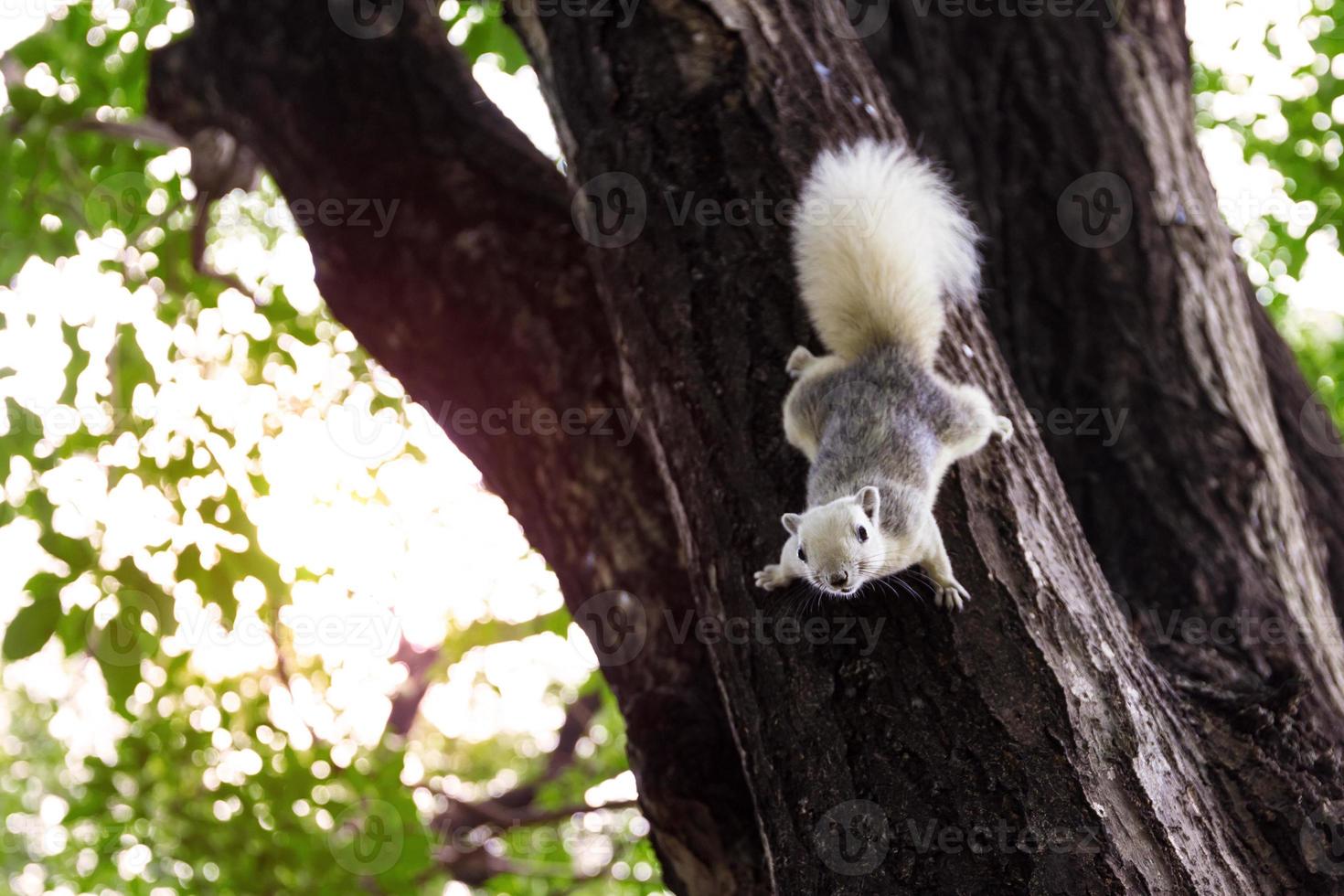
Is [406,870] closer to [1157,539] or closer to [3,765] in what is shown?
[1157,539]

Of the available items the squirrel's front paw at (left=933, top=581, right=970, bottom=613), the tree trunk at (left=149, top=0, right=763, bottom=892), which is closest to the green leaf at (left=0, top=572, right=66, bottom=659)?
the tree trunk at (left=149, top=0, right=763, bottom=892)

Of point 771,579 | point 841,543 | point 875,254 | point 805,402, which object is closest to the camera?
point 841,543

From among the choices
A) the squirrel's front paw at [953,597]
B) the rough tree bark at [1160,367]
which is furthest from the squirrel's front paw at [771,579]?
the rough tree bark at [1160,367]

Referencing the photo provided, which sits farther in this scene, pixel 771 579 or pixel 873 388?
pixel 873 388

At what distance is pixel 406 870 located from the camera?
414 cm

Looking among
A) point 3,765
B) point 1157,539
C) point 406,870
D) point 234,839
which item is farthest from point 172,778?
point 3,765

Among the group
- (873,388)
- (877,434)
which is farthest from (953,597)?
(873,388)

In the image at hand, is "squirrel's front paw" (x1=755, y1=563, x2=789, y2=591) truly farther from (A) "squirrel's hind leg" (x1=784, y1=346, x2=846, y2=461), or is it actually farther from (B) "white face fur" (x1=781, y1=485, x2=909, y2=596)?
(A) "squirrel's hind leg" (x1=784, y1=346, x2=846, y2=461)

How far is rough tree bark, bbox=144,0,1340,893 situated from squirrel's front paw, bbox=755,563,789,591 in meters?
0.04

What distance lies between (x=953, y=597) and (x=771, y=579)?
40cm

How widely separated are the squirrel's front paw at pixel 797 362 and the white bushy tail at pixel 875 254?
0.12 meters

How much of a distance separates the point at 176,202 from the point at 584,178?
282cm

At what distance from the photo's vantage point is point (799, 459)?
105 inches

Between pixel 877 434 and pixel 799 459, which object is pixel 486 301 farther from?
pixel 877 434
